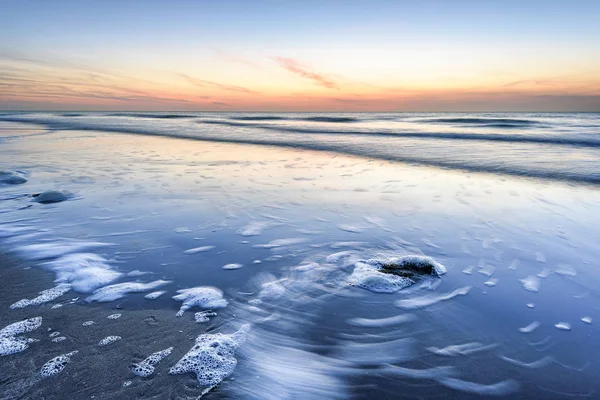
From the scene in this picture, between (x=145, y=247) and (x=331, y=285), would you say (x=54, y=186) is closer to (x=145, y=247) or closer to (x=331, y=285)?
(x=145, y=247)

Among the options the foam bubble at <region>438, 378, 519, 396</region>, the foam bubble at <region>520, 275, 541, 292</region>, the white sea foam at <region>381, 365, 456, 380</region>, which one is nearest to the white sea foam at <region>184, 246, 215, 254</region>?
the white sea foam at <region>381, 365, 456, 380</region>

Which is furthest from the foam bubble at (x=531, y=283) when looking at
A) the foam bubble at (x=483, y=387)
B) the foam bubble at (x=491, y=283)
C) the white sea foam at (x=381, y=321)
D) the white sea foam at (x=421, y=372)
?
the white sea foam at (x=421, y=372)

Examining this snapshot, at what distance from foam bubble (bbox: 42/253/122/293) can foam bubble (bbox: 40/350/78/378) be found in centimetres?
92

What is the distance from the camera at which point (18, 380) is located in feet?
6.41

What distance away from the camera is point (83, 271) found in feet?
10.9

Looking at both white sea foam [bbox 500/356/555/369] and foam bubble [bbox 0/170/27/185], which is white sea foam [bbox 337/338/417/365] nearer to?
white sea foam [bbox 500/356/555/369]

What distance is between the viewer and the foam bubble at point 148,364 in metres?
2.06

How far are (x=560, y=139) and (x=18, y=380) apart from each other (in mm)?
20965

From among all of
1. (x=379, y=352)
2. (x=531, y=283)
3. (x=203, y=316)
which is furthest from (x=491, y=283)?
(x=203, y=316)

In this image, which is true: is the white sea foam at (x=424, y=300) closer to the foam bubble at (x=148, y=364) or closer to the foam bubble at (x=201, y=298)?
the foam bubble at (x=201, y=298)

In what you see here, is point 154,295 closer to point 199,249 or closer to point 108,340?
point 108,340

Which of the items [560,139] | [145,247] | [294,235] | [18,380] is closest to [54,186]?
[145,247]

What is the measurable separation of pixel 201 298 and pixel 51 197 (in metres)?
4.40

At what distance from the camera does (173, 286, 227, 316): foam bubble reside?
9.22ft
